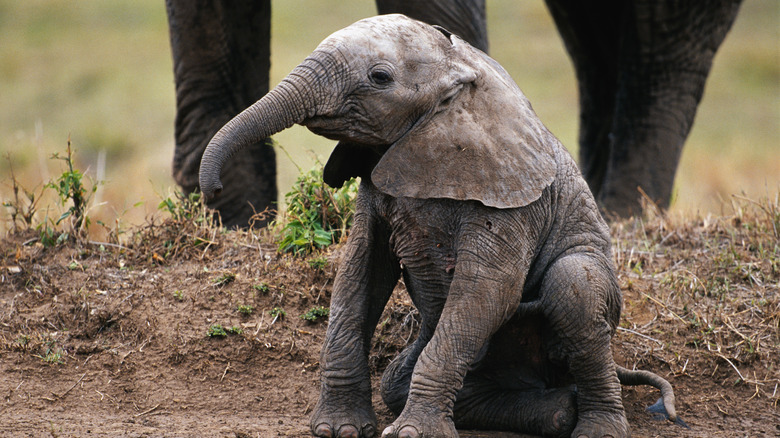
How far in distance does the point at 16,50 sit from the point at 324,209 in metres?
10.2

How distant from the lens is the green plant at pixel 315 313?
4582 mm

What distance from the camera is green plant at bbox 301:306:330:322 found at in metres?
4.58

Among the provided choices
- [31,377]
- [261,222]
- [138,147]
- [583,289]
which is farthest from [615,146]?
[138,147]

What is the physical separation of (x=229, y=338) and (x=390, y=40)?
1.67 meters

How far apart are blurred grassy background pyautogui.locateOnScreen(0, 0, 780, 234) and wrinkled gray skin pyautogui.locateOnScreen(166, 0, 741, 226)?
2360 mm

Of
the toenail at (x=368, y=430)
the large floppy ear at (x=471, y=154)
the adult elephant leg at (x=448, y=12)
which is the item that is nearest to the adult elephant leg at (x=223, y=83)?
the adult elephant leg at (x=448, y=12)

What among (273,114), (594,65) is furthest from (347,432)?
(594,65)

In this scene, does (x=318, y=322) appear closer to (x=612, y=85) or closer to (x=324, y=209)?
(x=324, y=209)

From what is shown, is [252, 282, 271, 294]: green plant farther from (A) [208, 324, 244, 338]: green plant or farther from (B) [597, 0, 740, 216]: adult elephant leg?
(B) [597, 0, 740, 216]: adult elephant leg

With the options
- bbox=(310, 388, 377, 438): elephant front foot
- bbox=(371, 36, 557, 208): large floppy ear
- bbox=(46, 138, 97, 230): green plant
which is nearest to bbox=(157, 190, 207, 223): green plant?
bbox=(46, 138, 97, 230): green plant

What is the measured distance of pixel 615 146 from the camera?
6.99 m

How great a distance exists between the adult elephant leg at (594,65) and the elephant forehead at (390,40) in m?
4.08

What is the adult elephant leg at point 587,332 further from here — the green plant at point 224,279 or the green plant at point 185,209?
the green plant at point 185,209

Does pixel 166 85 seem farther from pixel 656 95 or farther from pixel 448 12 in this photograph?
pixel 448 12
